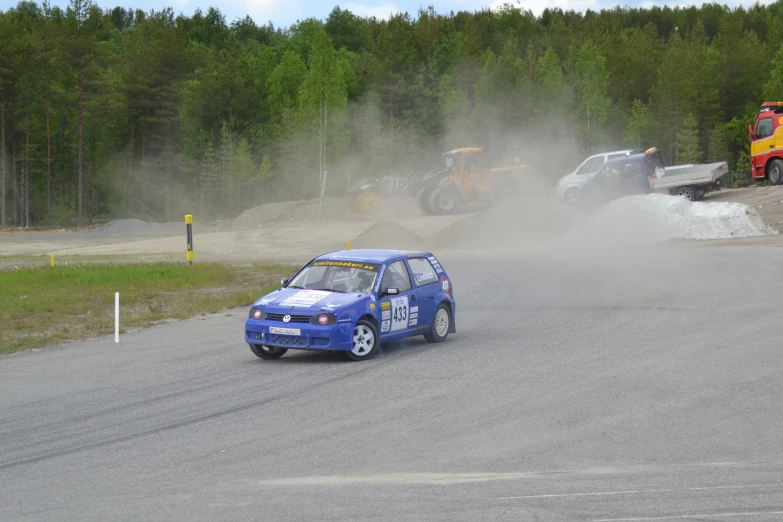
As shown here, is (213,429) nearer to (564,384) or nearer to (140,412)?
(140,412)

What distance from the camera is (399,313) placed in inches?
522

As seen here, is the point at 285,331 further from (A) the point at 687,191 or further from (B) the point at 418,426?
(A) the point at 687,191

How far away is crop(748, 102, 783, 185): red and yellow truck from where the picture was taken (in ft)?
127

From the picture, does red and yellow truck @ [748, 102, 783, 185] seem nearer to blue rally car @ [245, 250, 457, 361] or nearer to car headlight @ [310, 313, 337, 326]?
blue rally car @ [245, 250, 457, 361]

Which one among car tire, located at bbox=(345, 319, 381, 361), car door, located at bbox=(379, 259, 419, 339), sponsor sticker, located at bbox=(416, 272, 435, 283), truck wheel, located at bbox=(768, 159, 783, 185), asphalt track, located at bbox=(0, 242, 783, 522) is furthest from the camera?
truck wheel, located at bbox=(768, 159, 783, 185)

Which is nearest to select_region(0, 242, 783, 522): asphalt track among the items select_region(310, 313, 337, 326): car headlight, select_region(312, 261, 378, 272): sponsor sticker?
select_region(310, 313, 337, 326): car headlight

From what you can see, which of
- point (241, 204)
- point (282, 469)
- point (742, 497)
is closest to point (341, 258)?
point (282, 469)

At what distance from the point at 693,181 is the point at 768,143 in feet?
10.7

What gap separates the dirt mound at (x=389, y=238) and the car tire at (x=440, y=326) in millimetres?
19303

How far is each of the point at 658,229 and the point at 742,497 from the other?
28584mm

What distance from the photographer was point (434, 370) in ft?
39.0

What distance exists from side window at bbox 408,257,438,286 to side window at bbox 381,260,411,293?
0.64ft

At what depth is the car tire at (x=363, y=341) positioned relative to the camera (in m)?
12.5

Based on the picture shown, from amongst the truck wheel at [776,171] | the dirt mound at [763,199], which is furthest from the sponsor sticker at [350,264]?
the truck wheel at [776,171]
